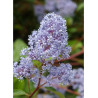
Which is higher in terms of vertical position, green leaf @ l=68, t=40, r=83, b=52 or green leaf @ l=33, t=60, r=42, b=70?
green leaf @ l=68, t=40, r=83, b=52

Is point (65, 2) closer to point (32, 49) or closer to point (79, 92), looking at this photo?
point (79, 92)

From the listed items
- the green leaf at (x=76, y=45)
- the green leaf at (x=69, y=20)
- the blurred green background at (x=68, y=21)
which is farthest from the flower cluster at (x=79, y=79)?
the green leaf at (x=69, y=20)

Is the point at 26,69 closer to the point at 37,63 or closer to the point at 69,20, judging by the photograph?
the point at 37,63

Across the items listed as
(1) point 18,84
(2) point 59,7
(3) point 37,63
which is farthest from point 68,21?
(3) point 37,63

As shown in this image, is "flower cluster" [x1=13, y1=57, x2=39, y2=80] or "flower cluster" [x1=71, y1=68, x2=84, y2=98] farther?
"flower cluster" [x1=71, y1=68, x2=84, y2=98]

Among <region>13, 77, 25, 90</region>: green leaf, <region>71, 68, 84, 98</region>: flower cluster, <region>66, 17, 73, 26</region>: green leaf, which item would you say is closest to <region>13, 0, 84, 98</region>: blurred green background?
<region>66, 17, 73, 26</region>: green leaf

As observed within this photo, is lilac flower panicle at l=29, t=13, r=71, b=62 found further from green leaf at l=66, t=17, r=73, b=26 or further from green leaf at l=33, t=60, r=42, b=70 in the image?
green leaf at l=66, t=17, r=73, b=26

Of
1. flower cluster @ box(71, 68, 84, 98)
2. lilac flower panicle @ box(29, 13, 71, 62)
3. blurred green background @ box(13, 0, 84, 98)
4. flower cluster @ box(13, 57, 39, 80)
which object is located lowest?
flower cluster @ box(71, 68, 84, 98)

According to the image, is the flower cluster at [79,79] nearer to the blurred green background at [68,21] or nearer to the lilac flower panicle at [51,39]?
the blurred green background at [68,21]
